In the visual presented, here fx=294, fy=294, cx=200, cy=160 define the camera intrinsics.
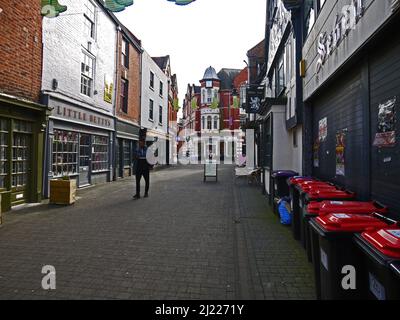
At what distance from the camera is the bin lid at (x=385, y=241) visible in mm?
1961

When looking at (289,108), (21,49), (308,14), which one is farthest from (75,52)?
Answer: (308,14)

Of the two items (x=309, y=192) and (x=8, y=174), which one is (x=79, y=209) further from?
A: (x=309, y=192)

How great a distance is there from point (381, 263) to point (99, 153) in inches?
543

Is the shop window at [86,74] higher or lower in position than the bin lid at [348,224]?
higher

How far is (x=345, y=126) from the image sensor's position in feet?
17.2

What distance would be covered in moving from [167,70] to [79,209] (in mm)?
26040

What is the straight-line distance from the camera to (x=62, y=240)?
5.47 meters

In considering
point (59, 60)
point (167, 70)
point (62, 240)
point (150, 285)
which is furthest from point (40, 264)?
point (167, 70)

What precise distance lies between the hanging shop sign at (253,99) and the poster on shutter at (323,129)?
793 centimetres

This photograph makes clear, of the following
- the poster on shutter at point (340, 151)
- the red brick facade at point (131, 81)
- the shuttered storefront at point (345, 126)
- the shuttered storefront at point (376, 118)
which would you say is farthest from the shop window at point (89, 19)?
the shuttered storefront at point (376, 118)

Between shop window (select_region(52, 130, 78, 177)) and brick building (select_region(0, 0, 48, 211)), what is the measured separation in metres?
1.25

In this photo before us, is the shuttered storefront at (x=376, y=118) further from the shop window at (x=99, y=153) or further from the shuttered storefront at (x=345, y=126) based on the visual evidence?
the shop window at (x=99, y=153)

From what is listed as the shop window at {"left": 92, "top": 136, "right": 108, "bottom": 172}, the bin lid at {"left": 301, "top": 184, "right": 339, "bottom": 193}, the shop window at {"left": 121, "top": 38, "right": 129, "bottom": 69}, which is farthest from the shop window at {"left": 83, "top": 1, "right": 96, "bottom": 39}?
the bin lid at {"left": 301, "top": 184, "right": 339, "bottom": 193}

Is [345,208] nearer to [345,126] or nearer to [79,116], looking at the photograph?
[345,126]
